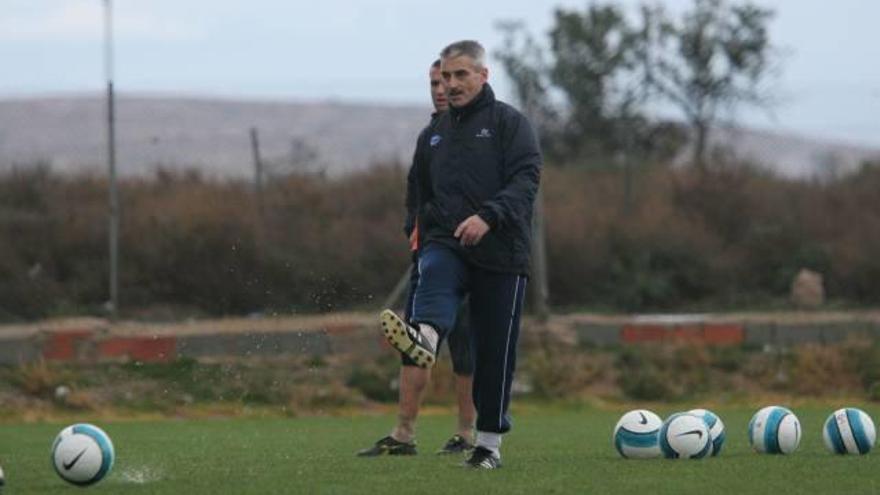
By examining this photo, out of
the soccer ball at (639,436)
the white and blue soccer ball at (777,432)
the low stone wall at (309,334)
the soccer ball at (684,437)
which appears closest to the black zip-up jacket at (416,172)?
the soccer ball at (639,436)

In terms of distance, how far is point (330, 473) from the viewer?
31.7ft

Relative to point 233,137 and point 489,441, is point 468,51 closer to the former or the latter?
point 489,441

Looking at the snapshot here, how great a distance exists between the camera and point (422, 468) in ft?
32.7

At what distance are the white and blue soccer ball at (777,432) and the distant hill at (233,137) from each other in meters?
12.7

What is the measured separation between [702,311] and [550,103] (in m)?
10.5

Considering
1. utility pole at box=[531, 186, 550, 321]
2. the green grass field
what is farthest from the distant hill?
the green grass field

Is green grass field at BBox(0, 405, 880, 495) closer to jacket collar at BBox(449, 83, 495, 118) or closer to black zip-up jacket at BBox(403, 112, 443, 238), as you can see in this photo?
black zip-up jacket at BBox(403, 112, 443, 238)

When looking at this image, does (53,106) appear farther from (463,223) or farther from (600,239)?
(463,223)

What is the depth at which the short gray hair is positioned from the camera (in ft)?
32.4

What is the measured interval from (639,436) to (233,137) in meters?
25.9

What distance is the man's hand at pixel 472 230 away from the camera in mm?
9453

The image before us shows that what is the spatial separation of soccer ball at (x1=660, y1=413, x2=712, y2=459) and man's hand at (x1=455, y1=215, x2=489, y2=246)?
5.23ft

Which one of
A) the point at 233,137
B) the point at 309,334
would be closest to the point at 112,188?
the point at 309,334

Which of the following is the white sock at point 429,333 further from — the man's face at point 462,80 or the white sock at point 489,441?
the man's face at point 462,80
